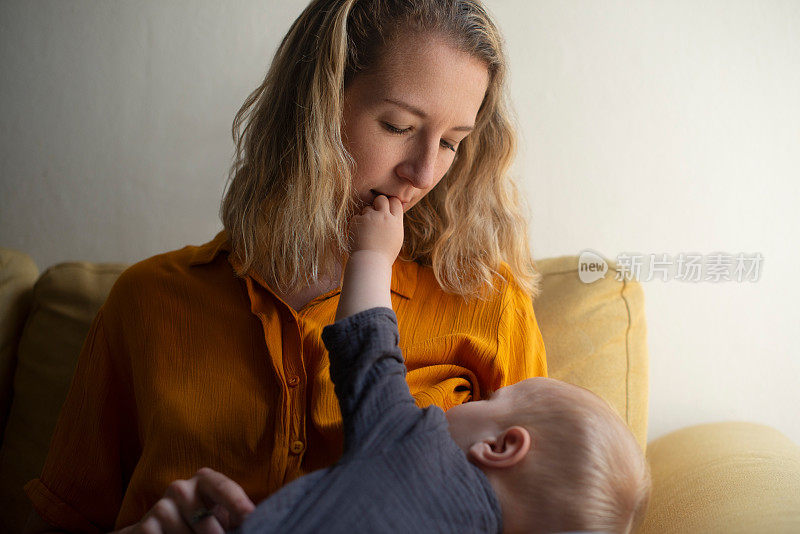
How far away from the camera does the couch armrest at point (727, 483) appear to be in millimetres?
1176

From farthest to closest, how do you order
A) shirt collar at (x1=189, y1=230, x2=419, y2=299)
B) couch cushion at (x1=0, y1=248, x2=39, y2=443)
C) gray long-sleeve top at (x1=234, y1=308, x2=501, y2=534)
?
1. couch cushion at (x1=0, y1=248, x2=39, y2=443)
2. shirt collar at (x1=189, y1=230, x2=419, y2=299)
3. gray long-sleeve top at (x1=234, y1=308, x2=501, y2=534)

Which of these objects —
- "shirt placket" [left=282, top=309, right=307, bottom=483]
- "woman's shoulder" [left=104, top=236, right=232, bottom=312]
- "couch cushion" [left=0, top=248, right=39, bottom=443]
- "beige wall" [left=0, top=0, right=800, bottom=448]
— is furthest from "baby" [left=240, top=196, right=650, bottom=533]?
"couch cushion" [left=0, top=248, right=39, bottom=443]

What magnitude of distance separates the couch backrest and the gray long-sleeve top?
77 centimetres

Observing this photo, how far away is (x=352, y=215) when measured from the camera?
1.29 meters

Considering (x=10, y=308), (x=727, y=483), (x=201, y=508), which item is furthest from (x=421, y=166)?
(x=10, y=308)

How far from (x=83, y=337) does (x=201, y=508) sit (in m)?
1.04

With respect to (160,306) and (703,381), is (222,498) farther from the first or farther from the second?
(703,381)

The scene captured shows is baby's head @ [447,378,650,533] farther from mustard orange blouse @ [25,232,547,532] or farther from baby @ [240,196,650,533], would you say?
mustard orange blouse @ [25,232,547,532]

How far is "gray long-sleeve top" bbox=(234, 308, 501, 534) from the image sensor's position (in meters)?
0.79

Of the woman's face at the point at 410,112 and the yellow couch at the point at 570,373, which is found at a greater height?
the woman's face at the point at 410,112

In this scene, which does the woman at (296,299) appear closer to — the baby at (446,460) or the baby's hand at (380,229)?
the baby's hand at (380,229)

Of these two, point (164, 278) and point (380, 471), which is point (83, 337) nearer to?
point (164, 278)

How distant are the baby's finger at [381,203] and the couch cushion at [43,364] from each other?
1.00m

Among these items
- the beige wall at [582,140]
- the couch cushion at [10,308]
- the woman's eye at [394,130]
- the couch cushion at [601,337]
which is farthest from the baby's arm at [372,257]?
the couch cushion at [10,308]
